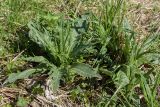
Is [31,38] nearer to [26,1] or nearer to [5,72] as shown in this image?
[5,72]

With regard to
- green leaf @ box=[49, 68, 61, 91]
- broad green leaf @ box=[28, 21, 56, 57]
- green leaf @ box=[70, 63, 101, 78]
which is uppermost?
broad green leaf @ box=[28, 21, 56, 57]

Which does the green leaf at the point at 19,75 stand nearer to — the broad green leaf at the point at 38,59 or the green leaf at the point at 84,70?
the broad green leaf at the point at 38,59

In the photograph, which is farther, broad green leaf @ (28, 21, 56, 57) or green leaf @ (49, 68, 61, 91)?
broad green leaf @ (28, 21, 56, 57)

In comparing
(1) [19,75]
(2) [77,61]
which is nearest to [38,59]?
(1) [19,75]

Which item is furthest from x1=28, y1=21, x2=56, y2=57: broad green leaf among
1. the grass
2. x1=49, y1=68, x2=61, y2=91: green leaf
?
x1=49, y1=68, x2=61, y2=91: green leaf

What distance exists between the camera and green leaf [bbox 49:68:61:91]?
2.38 metres

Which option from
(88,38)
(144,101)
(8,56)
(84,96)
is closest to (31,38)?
(8,56)

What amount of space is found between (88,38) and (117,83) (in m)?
0.48

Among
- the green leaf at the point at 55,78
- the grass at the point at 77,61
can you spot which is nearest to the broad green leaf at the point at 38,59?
the grass at the point at 77,61

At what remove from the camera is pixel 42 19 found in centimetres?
294

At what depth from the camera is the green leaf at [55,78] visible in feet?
7.82

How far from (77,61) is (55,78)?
0.28m

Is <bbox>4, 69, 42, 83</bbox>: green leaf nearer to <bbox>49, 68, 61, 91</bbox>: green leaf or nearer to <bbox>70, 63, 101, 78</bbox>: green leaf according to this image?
<bbox>49, 68, 61, 91</bbox>: green leaf

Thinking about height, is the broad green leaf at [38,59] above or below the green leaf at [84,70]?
above
